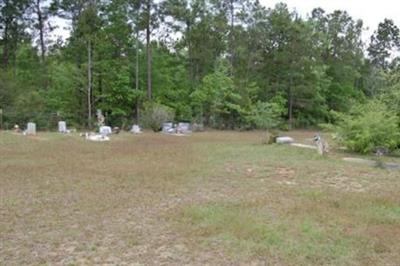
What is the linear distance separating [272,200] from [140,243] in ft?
8.66

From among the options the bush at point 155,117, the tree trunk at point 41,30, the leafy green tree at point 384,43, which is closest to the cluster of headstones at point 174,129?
the bush at point 155,117

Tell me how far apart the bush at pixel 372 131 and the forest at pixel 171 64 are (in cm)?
846

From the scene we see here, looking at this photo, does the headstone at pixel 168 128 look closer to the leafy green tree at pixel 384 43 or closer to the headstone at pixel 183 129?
the headstone at pixel 183 129

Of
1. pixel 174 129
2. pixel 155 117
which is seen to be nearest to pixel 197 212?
pixel 174 129

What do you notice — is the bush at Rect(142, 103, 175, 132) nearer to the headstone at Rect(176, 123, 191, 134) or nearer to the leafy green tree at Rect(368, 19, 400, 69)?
the headstone at Rect(176, 123, 191, 134)

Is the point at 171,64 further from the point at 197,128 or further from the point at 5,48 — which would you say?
the point at 5,48

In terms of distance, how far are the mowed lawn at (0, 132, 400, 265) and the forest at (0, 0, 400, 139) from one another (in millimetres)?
12310

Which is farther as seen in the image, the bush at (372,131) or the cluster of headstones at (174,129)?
the cluster of headstones at (174,129)

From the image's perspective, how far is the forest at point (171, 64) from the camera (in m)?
23.8

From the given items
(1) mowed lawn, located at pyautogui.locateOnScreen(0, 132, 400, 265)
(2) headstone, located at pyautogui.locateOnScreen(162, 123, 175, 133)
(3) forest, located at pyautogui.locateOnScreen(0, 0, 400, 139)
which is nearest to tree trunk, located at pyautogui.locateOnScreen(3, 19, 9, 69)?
(3) forest, located at pyautogui.locateOnScreen(0, 0, 400, 139)

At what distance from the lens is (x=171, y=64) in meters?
28.4

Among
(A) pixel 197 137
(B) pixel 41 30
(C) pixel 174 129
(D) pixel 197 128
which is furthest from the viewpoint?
(B) pixel 41 30

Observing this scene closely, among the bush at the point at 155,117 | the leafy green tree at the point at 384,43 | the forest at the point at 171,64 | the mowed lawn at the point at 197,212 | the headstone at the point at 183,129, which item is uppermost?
the leafy green tree at the point at 384,43

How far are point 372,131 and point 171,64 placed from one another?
18448mm
